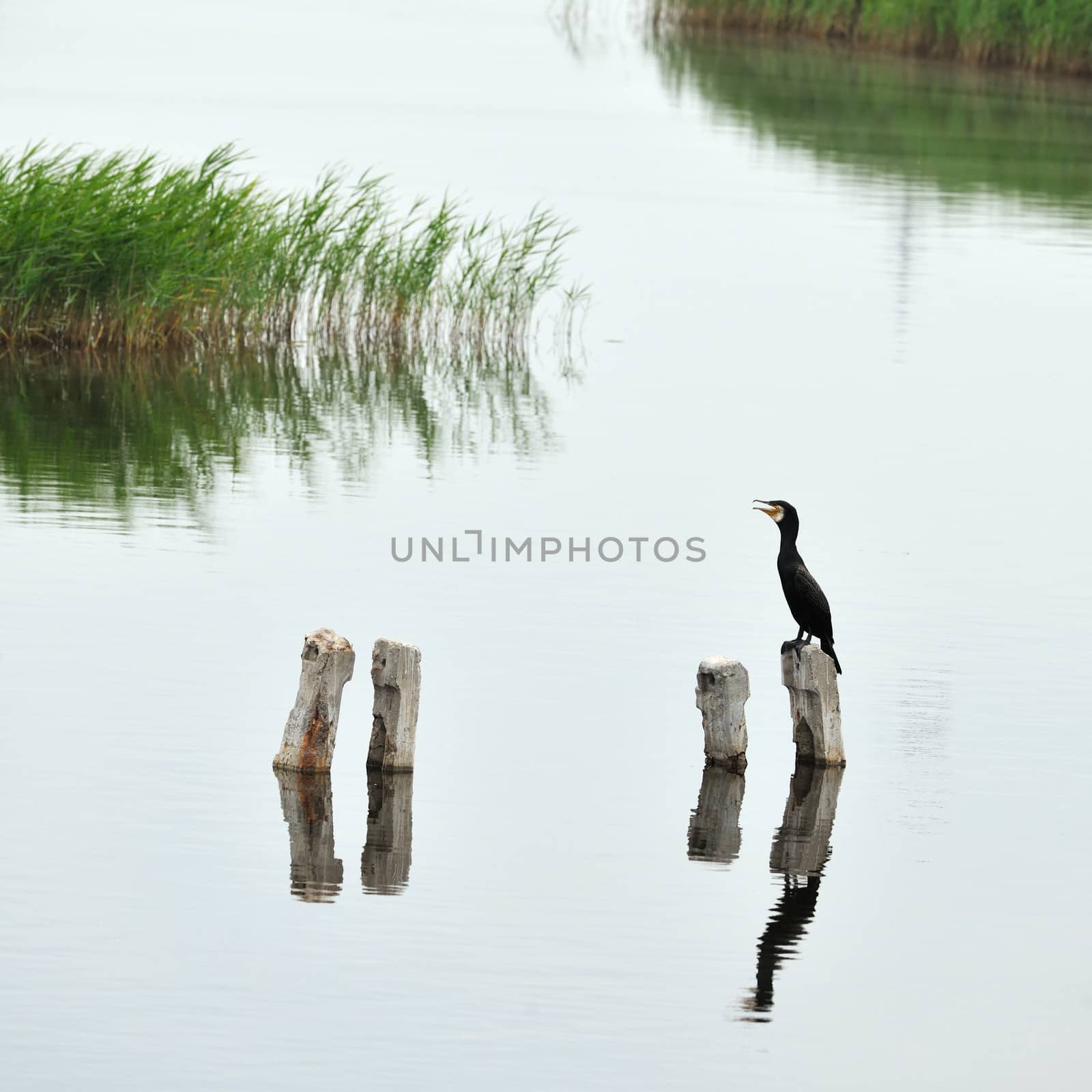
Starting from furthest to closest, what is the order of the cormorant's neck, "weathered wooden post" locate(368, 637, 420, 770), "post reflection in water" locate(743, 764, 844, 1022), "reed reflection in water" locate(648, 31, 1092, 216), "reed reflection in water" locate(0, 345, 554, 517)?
"reed reflection in water" locate(648, 31, 1092, 216), "reed reflection in water" locate(0, 345, 554, 517), the cormorant's neck, "weathered wooden post" locate(368, 637, 420, 770), "post reflection in water" locate(743, 764, 844, 1022)

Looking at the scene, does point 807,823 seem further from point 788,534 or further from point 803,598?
point 788,534

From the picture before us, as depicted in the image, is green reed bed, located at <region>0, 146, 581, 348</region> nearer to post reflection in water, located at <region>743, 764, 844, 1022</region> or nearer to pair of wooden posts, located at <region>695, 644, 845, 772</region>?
pair of wooden posts, located at <region>695, 644, 845, 772</region>

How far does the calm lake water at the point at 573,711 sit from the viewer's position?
22.5 ft

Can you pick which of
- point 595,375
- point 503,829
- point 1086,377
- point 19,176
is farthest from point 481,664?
point 1086,377

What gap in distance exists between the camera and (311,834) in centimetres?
819

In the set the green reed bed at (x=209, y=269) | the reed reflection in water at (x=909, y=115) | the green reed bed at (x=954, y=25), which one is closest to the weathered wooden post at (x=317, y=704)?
the green reed bed at (x=209, y=269)

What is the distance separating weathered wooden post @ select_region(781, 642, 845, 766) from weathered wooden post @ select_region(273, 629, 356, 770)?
6.23ft

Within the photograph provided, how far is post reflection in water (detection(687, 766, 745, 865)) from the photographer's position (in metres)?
8.36

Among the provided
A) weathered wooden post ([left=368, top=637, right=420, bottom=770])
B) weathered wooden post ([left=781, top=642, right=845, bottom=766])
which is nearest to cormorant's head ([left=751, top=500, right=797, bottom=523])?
weathered wooden post ([left=781, top=642, right=845, bottom=766])

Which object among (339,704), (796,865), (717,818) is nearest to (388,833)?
(339,704)

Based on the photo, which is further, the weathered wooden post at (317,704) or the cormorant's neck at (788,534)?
the cormorant's neck at (788,534)

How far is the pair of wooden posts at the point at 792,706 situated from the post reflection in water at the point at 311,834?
1.66 m

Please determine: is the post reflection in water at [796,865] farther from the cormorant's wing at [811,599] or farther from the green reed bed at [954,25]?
the green reed bed at [954,25]

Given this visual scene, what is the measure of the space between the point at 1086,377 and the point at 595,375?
4.96 m
